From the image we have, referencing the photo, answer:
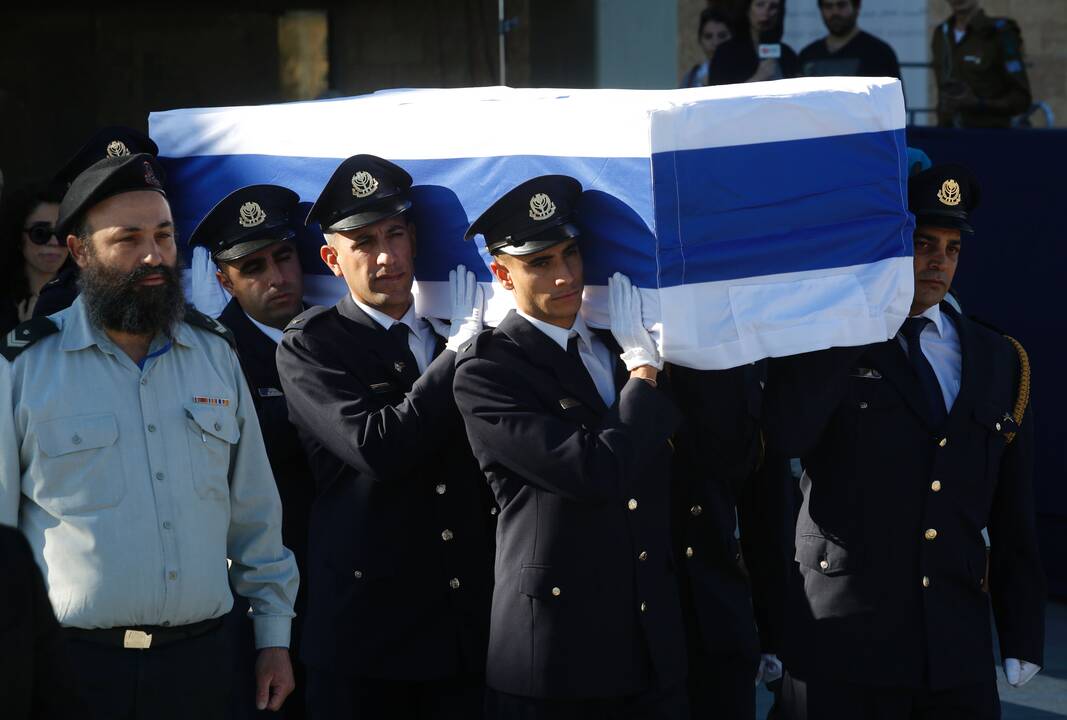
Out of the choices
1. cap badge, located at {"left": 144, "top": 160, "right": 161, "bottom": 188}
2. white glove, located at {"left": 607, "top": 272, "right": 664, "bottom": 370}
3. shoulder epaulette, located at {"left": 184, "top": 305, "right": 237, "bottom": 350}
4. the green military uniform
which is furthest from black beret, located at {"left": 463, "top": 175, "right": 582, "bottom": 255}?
the green military uniform

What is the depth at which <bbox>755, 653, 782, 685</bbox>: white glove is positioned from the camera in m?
4.39

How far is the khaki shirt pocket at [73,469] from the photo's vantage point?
121 inches


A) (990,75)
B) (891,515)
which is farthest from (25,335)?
(990,75)

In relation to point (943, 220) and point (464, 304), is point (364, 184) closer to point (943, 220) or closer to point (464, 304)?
point (464, 304)

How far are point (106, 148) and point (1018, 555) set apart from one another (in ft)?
8.61

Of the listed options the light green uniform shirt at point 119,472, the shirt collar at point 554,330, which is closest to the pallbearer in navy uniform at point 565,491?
the shirt collar at point 554,330

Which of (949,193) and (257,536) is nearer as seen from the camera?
(257,536)

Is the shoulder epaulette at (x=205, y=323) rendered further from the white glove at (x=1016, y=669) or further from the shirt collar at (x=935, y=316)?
the white glove at (x=1016, y=669)

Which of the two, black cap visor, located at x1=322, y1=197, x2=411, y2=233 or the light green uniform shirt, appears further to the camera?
black cap visor, located at x1=322, y1=197, x2=411, y2=233

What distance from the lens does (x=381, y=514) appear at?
3.77m

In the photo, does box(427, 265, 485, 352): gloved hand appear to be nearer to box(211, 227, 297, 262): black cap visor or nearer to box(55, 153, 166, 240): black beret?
box(211, 227, 297, 262): black cap visor

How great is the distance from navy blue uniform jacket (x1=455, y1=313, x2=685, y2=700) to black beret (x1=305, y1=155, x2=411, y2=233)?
1.47 ft

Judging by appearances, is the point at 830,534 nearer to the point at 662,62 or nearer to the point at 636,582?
the point at 636,582

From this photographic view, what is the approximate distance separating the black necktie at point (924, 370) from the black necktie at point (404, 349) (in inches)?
46.2
